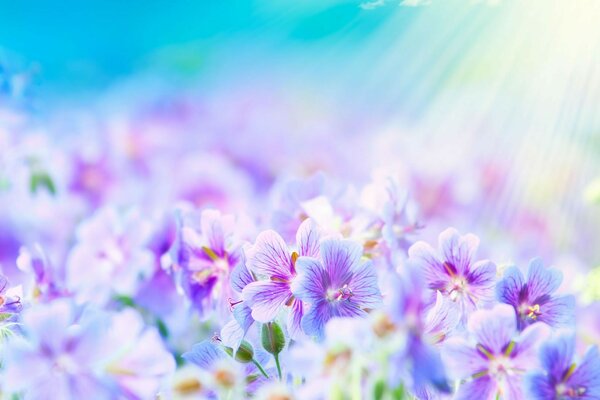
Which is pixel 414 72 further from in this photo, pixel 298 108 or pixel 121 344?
pixel 121 344

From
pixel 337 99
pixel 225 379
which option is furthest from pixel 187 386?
pixel 337 99

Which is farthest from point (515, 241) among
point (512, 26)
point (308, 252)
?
point (308, 252)

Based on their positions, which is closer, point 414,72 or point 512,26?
point 512,26

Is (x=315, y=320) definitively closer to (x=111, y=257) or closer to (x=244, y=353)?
(x=244, y=353)

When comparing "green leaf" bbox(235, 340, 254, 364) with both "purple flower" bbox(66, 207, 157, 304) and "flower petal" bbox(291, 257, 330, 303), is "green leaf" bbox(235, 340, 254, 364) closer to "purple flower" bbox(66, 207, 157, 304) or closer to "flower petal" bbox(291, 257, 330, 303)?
"flower petal" bbox(291, 257, 330, 303)

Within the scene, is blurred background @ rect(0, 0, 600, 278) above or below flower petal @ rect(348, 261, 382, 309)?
below

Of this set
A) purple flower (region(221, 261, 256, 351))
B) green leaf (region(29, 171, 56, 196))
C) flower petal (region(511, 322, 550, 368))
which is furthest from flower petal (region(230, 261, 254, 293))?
green leaf (region(29, 171, 56, 196))

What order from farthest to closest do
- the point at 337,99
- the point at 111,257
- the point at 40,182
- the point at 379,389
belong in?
the point at 337,99, the point at 40,182, the point at 111,257, the point at 379,389
